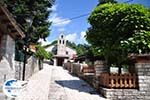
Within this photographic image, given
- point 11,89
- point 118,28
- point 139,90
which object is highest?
point 118,28

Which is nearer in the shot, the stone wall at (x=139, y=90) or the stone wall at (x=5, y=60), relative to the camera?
the stone wall at (x=5, y=60)

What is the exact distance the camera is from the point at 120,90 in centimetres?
1264

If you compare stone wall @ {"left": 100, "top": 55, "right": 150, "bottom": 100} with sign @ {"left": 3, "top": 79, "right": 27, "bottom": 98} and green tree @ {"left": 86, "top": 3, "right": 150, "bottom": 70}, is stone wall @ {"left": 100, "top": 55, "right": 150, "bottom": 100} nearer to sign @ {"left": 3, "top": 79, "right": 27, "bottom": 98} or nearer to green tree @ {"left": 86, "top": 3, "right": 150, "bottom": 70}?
green tree @ {"left": 86, "top": 3, "right": 150, "bottom": 70}

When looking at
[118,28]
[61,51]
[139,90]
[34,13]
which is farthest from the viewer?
[61,51]

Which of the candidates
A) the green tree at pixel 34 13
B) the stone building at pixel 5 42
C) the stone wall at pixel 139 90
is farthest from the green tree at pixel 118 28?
the green tree at pixel 34 13

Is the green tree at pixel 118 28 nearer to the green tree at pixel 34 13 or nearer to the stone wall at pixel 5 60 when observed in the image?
the stone wall at pixel 5 60

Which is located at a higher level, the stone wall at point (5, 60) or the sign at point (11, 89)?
the stone wall at point (5, 60)

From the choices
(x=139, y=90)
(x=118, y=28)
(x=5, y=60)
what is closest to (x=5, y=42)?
(x=5, y=60)

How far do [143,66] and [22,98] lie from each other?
565 centimetres

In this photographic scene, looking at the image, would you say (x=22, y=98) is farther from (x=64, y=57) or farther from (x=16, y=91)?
(x=64, y=57)

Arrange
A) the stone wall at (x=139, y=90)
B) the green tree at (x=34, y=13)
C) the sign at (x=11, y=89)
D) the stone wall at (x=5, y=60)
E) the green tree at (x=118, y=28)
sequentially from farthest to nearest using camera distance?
1. the green tree at (x=34, y=13)
2. the green tree at (x=118, y=28)
3. the stone wall at (x=139, y=90)
4. the stone wall at (x=5, y=60)
5. the sign at (x=11, y=89)

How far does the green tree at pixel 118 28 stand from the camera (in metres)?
13.6

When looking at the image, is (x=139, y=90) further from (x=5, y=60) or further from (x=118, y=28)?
(x=5, y=60)

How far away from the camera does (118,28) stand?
14.1 meters
